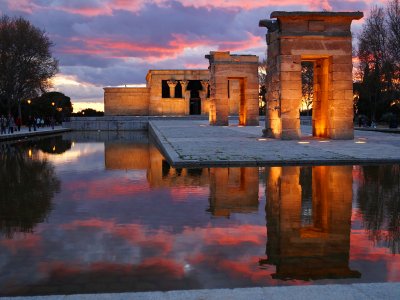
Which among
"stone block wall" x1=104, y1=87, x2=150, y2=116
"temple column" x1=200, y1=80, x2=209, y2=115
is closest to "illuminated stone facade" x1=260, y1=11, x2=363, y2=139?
"temple column" x1=200, y1=80, x2=209, y2=115

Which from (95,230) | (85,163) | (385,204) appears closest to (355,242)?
(385,204)

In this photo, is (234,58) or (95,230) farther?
(234,58)

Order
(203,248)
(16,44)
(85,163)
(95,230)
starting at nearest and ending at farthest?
(203,248), (95,230), (85,163), (16,44)

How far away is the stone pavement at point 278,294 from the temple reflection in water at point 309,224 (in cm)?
71

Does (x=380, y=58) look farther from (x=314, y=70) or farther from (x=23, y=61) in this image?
(x=23, y=61)

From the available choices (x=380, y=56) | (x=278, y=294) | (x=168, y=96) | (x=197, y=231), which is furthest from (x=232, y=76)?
(x=278, y=294)

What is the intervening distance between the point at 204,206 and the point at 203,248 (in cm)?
273

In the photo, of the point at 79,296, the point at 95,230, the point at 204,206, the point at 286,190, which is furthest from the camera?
the point at 286,190

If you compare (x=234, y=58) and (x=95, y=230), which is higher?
(x=234, y=58)

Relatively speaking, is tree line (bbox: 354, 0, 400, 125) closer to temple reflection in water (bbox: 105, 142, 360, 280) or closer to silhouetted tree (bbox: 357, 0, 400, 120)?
silhouetted tree (bbox: 357, 0, 400, 120)

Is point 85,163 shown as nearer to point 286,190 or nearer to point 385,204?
point 286,190

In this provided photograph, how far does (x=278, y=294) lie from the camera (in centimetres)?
420

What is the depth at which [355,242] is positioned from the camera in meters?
6.38

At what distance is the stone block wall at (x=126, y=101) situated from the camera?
6994 cm
